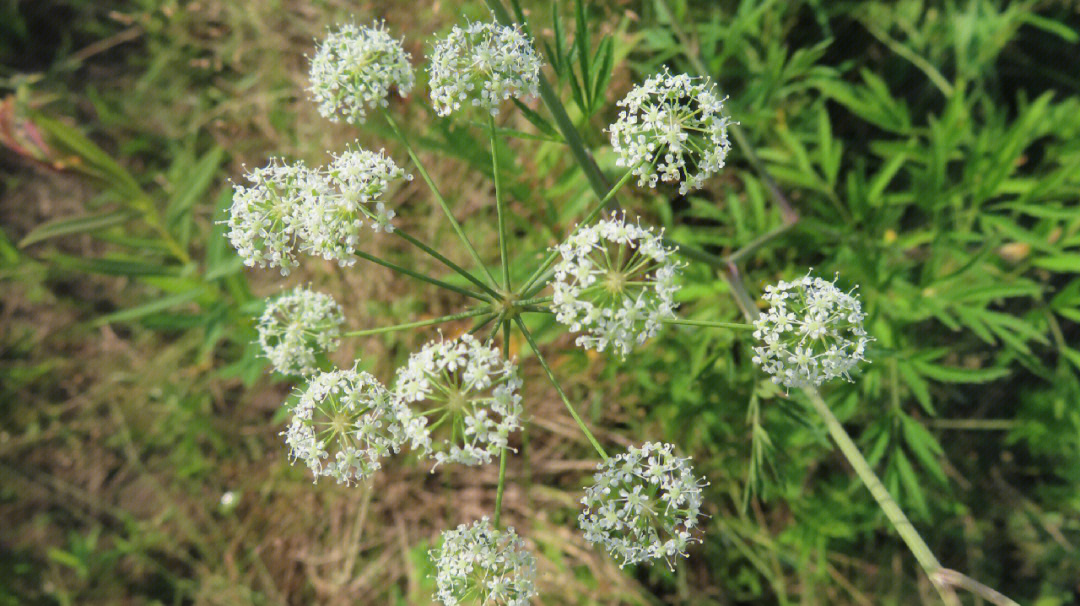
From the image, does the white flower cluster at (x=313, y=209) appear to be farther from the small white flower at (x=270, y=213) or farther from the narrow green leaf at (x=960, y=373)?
the narrow green leaf at (x=960, y=373)

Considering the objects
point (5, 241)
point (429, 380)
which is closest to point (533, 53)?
point (429, 380)

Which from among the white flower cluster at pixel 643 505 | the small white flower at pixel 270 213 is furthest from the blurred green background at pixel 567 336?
the small white flower at pixel 270 213

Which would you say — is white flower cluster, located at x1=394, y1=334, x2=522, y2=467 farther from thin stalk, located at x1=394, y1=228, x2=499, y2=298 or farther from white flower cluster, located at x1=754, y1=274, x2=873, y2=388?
white flower cluster, located at x1=754, y1=274, x2=873, y2=388

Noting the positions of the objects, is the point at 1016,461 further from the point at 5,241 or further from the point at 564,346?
the point at 5,241

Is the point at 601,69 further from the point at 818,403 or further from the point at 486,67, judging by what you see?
the point at 818,403

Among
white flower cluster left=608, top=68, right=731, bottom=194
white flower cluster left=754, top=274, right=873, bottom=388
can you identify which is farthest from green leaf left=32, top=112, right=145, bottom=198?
white flower cluster left=754, top=274, right=873, bottom=388
